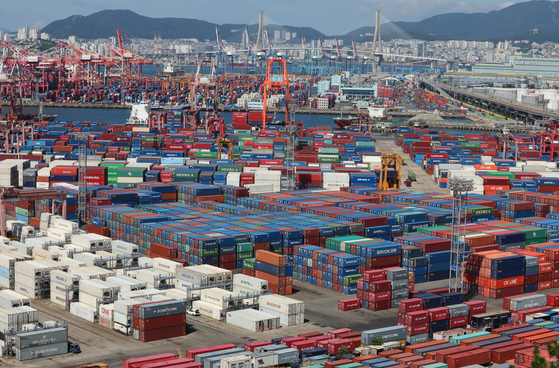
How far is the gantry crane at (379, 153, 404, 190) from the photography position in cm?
7575

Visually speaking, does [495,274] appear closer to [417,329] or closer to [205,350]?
[417,329]

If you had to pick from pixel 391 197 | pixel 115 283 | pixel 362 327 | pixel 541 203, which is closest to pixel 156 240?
pixel 115 283

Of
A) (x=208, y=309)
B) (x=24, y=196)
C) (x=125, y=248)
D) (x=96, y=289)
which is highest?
(x=24, y=196)

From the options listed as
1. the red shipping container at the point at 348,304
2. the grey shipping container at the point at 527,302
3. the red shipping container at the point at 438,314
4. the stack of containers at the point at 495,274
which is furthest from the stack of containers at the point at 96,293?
the stack of containers at the point at 495,274

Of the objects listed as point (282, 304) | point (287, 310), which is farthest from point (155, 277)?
point (287, 310)

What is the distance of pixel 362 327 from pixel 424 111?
159m

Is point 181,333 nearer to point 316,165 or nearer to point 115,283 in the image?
point 115,283

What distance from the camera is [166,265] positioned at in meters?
43.5

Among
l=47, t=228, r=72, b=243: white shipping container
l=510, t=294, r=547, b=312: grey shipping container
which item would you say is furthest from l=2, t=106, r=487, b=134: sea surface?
l=510, t=294, r=547, b=312: grey shipping container

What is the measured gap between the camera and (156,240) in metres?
50.1

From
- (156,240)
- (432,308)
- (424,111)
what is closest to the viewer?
(432,308)

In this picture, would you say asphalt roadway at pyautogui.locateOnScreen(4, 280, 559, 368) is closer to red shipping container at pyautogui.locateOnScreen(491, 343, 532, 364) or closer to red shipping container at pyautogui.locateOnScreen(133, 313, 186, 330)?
red shipping container at pyautogui.locateOnScreen(133, 313, 186, 330)

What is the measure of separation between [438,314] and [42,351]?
18.3 m

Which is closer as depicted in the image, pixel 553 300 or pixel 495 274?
pixel 553 300
